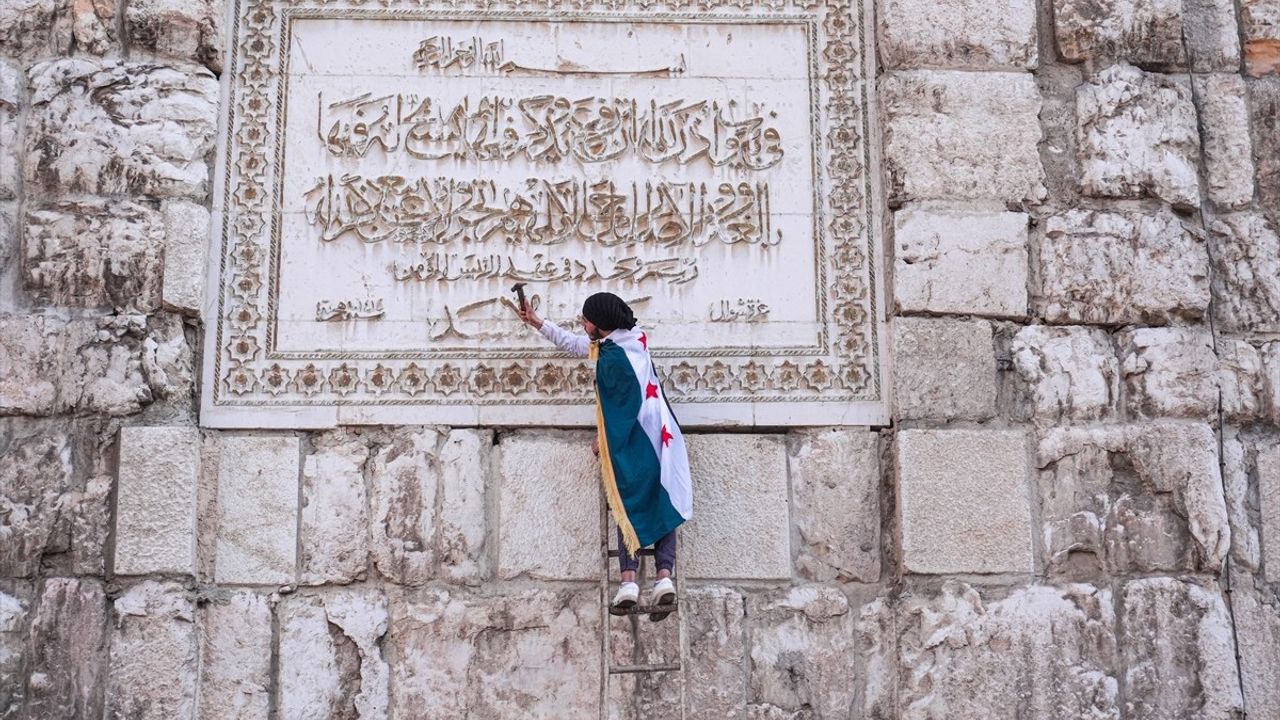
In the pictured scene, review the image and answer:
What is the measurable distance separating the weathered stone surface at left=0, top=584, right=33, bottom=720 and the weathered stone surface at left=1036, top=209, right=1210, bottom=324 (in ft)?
11.4

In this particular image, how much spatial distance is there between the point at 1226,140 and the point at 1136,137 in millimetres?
388

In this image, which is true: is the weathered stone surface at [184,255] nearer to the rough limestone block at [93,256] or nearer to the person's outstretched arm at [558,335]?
the rough limestone block at [93,256]

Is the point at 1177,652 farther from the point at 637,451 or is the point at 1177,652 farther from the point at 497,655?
the point at 497,655

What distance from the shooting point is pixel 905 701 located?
14.4 feet

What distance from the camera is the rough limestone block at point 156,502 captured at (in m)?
4.33

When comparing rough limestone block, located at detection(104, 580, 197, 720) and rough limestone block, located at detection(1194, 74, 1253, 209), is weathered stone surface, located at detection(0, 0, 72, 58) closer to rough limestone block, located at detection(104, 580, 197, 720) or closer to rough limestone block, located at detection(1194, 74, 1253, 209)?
rough limestone block, located at detection(104, 580, 197, 720)

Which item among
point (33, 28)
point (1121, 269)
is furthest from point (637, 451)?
point (33, 28)

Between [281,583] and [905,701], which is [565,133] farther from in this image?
[905,701]

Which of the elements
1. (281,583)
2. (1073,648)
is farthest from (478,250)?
(1073,648)

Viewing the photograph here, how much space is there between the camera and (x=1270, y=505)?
4637 mm

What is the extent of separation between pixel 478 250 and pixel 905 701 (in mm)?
2085

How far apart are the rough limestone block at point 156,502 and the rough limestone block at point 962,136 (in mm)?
2557

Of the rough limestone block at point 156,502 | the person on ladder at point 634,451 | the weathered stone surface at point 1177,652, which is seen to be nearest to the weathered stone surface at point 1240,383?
the weathered stone surface at point 1177,652

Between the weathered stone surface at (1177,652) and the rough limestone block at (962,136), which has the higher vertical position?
the rough limestone block at (962,136)
